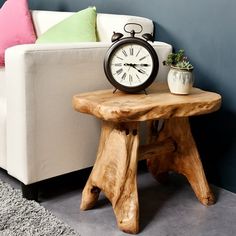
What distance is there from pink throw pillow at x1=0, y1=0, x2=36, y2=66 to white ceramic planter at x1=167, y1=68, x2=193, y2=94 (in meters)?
1.04

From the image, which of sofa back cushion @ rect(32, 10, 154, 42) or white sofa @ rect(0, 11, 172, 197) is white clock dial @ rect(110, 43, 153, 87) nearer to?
white sofa @ rect(0, 11, 172, 197)

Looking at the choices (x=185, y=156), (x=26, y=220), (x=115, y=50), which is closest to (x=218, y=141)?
(x=185, y=156)

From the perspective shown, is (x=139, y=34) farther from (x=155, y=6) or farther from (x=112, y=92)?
(x=112, y=92)

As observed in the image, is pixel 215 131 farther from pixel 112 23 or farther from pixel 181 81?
pixel 112 23

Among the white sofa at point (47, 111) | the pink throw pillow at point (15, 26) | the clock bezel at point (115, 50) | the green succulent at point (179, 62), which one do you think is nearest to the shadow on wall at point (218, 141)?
the green succulent at point (179, 62)

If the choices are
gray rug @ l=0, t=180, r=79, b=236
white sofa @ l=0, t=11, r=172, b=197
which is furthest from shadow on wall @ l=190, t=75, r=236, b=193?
gray rug @ l=0, t=180, r=79, b=236

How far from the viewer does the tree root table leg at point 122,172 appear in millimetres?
1489

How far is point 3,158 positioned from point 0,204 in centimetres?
21

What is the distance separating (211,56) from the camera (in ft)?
6.05

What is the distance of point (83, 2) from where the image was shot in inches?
100.0

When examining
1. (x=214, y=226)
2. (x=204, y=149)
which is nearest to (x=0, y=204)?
(x=214, y=226)

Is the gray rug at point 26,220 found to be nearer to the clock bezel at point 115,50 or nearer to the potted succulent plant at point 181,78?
the clock bezel at point 115,50

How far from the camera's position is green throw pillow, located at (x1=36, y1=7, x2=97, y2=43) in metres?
2.00

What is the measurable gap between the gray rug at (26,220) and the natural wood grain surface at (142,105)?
43cm
